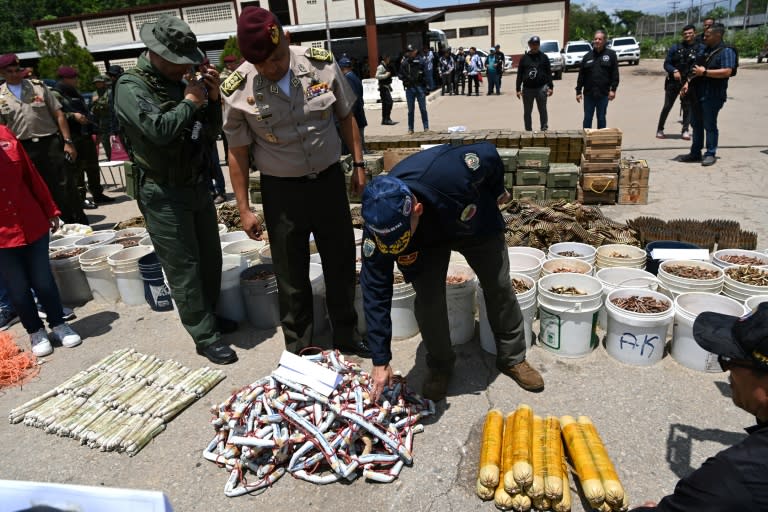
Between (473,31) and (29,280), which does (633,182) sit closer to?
(29,280)

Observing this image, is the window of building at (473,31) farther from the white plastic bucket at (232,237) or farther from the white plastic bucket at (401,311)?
the white plastic bucket at (401,311)

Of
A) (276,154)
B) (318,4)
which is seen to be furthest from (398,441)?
(318,4)

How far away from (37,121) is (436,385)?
6119 millimetres

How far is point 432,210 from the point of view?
2.81 metres

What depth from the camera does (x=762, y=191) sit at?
7.23 metres

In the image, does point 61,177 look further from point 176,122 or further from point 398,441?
point 398,441

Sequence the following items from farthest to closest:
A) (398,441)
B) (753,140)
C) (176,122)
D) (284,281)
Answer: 1. (753,140)
2. (284,281)
3. (176,122)
4. (398,441)

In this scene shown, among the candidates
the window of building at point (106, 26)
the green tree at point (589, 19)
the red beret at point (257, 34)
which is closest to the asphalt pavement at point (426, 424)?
the red beret at point (257, 34)

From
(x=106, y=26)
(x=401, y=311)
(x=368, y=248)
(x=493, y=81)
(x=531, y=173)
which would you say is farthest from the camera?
(x=106, y=26)

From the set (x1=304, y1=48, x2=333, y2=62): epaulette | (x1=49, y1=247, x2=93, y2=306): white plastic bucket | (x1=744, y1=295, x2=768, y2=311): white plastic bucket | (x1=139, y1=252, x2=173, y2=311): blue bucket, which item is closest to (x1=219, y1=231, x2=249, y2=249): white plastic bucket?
(x1=139, y1=252, x2=173, y2=311): blue bucket

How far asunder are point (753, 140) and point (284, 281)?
10.8 m

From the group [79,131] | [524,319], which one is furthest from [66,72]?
[524,319]

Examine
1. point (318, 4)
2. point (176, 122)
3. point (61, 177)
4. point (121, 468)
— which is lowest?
point (121, 468)

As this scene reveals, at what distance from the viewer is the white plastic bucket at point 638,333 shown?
3.61 meters
